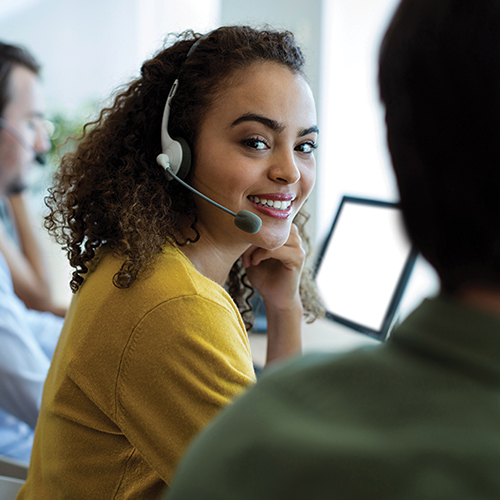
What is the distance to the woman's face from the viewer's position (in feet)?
3.06

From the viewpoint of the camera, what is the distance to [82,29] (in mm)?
3748

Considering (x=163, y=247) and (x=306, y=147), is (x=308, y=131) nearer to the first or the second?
(x=306, y=147)

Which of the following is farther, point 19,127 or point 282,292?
point 19,127

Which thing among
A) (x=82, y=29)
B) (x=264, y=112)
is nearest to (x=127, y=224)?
(x=264, y=112)

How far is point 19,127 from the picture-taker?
6.37 ft

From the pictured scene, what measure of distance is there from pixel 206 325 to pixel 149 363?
90 mm

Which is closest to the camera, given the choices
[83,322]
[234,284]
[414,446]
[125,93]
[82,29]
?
[414,446]

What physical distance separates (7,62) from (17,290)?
32.7 inches

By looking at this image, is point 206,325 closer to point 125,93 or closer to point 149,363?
point 149,363

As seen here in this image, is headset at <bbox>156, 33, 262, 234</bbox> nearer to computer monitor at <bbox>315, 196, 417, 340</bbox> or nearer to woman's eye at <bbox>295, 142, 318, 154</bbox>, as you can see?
woman's eye at <bbox>295, 142, 318, 154</bbox>

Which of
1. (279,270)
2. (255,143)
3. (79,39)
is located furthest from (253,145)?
(79,39)

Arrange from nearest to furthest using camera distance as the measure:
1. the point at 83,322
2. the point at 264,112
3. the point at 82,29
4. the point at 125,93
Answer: the point at 83,322 → the point at 264,112 → the point at 125,93 → the point at 82,29

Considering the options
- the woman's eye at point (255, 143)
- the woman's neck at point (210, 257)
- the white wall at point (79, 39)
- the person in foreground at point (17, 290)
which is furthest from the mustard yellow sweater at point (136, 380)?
the white wall at point (79, 39)

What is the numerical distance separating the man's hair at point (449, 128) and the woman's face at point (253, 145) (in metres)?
0.59
